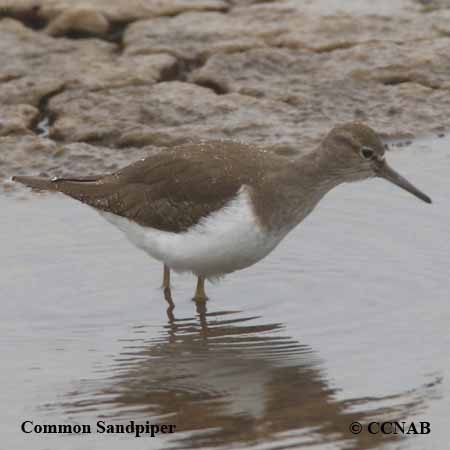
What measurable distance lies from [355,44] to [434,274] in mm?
4539

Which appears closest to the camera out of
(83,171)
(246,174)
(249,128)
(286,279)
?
(246,174)

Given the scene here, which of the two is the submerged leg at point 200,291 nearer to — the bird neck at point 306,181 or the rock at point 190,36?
the bird neck at point 306,181

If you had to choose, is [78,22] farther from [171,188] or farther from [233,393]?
[233,393]

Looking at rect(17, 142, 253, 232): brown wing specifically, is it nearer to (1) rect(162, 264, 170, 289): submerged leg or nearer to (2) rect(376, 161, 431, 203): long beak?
(1) rect(162, 264, 170, 289): submerged leg

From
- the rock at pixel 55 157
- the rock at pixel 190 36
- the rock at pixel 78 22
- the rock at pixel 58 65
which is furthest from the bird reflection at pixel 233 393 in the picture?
the rock at pixel 78 22

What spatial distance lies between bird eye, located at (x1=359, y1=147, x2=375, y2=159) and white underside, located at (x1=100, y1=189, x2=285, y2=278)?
0.73 metres

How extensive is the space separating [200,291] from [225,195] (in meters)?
0.86

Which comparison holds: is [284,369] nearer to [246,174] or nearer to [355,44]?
[246,174]

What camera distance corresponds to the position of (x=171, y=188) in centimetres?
759

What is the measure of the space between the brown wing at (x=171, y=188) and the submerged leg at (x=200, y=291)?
0.45 metres

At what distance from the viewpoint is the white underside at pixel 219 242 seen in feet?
23.3

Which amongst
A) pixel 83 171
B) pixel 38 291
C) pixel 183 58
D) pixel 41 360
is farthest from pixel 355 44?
pixel 41 360

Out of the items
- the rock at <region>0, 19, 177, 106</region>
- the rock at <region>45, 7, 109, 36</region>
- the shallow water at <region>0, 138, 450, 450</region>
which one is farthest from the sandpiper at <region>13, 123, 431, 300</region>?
the rock at <region>45, 7, 109, 36</region>

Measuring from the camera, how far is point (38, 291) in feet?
25.6
